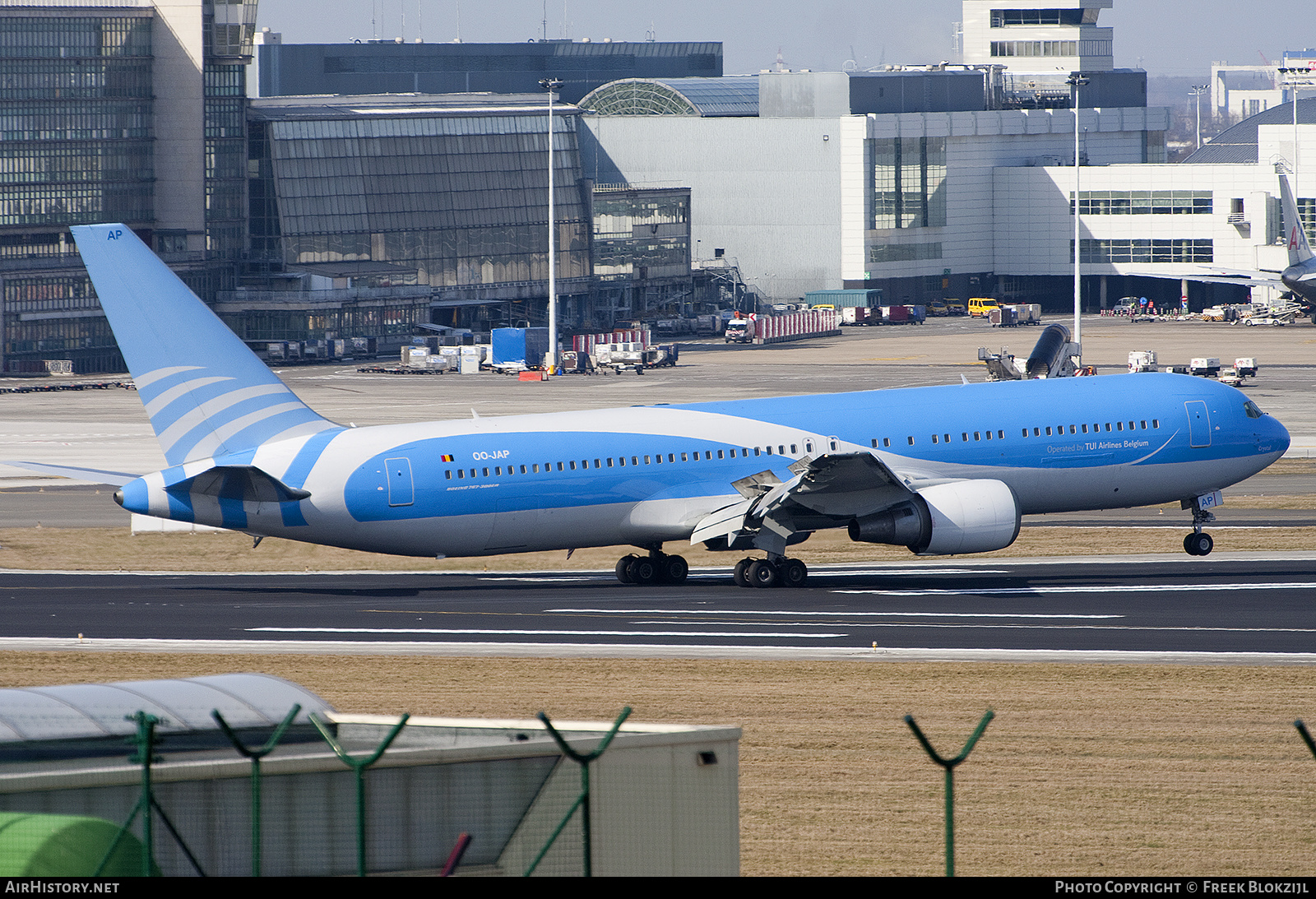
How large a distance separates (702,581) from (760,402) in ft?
16.2

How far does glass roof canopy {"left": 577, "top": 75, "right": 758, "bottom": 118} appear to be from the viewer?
7047 inches

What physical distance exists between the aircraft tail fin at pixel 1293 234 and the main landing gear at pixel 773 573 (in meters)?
95.4

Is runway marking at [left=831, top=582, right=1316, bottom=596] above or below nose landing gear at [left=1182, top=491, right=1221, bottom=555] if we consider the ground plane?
below

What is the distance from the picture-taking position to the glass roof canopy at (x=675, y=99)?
587 feet

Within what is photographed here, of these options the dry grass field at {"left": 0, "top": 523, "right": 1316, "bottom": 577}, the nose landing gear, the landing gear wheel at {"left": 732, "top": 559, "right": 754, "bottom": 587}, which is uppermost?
the nose landing gear

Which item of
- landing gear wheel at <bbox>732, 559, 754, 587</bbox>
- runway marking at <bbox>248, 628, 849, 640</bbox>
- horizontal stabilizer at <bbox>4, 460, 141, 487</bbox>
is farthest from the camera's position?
landing gear wheel at <bbox>732, 559, 754, 587</bbox>

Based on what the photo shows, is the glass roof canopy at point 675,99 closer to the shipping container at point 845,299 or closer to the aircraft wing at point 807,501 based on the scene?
the shipping container at point 845,299

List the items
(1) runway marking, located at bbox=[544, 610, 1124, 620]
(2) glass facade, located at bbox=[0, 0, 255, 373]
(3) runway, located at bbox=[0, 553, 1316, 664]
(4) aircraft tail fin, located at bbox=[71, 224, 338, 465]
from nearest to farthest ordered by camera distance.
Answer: (3) runway, located at bbox=[0, 553, 1316, 664] < (1) runway marking, located at bbox=[544, 610, 1124, 620] < (4) aircraft tail fin, located at bbox=[71, 224, 338, 465] < (2) glass facade, located at bbox=[0, 0, 255, 373]

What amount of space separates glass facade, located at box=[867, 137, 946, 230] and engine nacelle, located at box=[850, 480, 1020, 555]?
5006 inches

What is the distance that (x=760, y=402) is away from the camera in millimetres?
42688

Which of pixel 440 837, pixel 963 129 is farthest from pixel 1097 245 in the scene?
pixel 440 837

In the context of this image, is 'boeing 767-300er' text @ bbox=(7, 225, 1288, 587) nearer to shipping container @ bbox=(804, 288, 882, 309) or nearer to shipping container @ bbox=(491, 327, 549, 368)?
shipping container @ bbox=(491, 327, 549, 368)

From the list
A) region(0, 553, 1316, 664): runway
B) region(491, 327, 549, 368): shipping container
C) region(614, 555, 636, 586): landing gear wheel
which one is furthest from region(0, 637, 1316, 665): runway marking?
region(491, 327, 549, 368): shipping container
